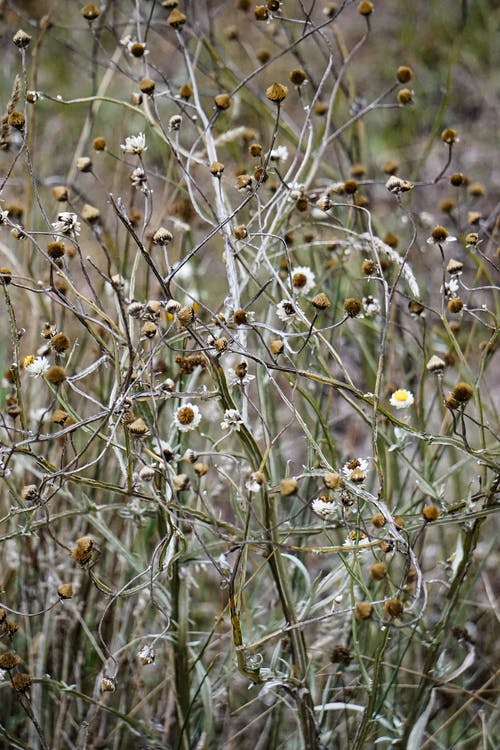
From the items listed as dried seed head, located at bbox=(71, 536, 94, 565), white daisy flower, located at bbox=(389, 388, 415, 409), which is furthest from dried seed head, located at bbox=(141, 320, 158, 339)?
white daisy flower, located at bbox=(389, 388, 415, 409)

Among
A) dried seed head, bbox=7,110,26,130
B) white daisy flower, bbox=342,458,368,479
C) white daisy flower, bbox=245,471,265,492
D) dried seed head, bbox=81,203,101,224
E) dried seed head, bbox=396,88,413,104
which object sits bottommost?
white daisy flower, bbox=342,458,368,479

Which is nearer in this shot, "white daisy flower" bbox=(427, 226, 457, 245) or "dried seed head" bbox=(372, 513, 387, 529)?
"dried seed head" bbox=(372, 513, 387, 529)

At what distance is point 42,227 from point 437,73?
174 cm

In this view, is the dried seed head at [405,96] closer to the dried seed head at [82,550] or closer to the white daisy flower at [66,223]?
the white daisy flower at [66,223]

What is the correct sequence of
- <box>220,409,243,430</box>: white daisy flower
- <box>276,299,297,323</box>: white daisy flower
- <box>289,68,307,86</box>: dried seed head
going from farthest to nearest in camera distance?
<box>289,68,307,86</box>: dried seed head, <box>276,299,297,323</box>: white daisy flower, <box>220,409,243,430</box>: white daisy flower

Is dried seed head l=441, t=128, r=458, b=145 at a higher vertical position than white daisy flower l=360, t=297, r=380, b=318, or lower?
higher

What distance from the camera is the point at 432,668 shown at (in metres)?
1.04

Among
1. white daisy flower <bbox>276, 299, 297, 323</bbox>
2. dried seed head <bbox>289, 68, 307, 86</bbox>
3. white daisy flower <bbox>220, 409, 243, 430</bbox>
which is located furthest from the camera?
dried seed head <bbox>289, 68, 307, 86</bbox>

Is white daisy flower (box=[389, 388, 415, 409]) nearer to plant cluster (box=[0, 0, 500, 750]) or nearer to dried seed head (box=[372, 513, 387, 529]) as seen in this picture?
plant cluster (box=[0, 0, 500, 750])

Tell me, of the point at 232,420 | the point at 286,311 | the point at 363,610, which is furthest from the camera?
the point at 286,311

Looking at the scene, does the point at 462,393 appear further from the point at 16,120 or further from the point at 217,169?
the point at 16,120

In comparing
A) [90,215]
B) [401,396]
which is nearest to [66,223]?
[90,215]

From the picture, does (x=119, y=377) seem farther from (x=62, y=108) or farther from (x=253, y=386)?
(x=62, y=108)

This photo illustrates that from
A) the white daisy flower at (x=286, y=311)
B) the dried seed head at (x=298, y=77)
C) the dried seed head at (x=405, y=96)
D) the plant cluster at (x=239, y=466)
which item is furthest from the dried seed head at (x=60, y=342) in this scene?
the dried seed head at (x=405, y=96)
